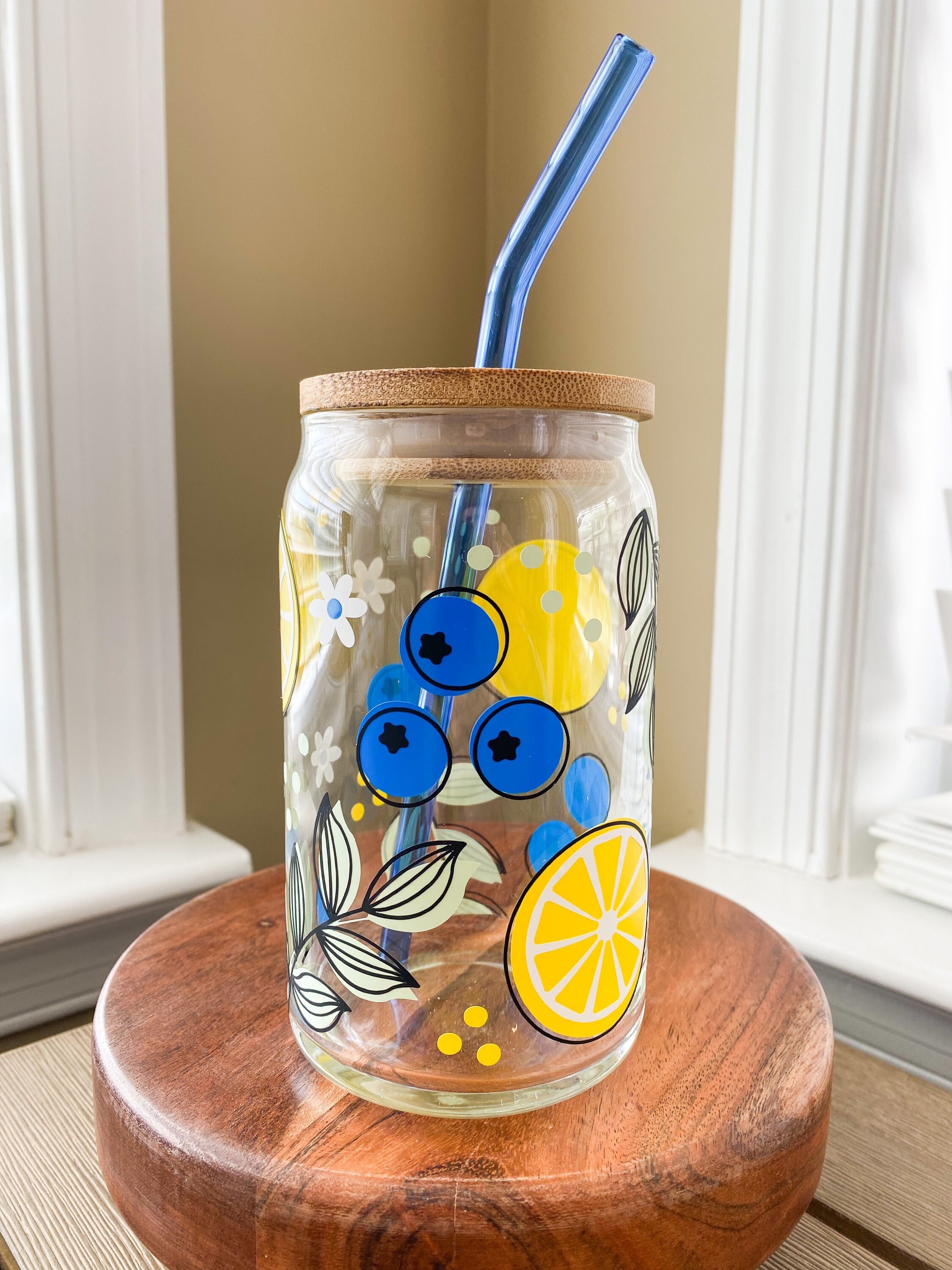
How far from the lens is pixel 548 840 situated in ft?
1.21

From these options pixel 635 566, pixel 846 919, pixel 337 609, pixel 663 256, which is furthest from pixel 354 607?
pixel 663 256

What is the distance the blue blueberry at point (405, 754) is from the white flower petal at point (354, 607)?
4 centimetres

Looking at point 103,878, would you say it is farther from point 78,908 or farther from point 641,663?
point 641,663

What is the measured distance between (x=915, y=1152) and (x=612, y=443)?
402 mm

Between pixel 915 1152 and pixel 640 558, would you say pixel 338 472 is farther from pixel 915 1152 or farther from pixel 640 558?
pixel 915 1152

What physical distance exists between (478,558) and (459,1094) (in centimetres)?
20

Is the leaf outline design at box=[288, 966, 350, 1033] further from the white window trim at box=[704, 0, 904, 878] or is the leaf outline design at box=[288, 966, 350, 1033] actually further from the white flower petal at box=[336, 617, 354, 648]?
the white window trim at box=[704, 0, 904, 878]

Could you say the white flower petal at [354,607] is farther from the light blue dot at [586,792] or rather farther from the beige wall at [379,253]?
the beige wall at [379,253]

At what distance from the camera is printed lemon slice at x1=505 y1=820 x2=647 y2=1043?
35cm

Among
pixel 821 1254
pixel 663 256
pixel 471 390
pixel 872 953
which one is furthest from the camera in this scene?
pixel 663 256

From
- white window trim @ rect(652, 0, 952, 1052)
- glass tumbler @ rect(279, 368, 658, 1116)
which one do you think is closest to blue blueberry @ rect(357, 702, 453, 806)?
glass tumbler @ rect(279, 368, 658, 1116)

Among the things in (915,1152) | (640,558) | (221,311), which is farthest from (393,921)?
(221,311)

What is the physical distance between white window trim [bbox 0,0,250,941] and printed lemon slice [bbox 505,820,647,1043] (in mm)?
412

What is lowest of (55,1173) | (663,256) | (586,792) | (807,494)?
(55,1173)
